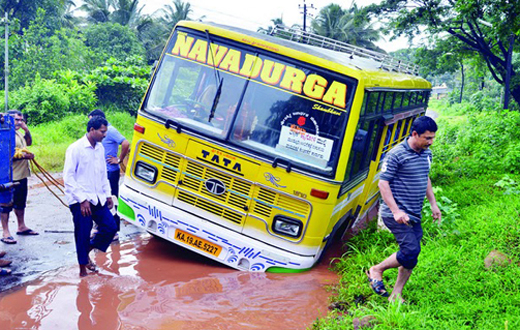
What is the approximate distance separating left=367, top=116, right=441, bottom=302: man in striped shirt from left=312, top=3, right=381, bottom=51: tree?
32794 mm

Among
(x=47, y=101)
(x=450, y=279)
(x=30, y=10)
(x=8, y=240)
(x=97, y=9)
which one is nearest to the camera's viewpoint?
(x=450, y=279)

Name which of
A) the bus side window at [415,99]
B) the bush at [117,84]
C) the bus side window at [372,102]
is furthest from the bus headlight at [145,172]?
the bush at [117,84]

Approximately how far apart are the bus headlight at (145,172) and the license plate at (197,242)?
0.69 meters

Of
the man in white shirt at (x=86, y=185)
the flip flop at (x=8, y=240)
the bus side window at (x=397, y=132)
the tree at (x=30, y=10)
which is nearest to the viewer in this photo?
the man in white shirt at (x=86, y=185)

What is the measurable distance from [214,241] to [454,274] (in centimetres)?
264

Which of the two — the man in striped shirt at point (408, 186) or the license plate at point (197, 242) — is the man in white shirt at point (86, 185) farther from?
the man in striped shirt at point (408, 186)

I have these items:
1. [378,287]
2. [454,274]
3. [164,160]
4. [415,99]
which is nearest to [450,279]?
[454,274]

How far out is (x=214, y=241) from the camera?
5.86 meters

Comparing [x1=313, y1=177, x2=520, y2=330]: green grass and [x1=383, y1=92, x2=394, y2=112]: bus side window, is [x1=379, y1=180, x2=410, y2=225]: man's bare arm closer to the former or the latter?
[x1=313, y1=177, x2=520, y2=330]: green grass

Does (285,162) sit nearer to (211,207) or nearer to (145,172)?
(211,207)

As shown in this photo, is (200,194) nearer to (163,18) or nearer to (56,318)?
(56,318)

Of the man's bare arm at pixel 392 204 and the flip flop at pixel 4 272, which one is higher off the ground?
the man's bare arm at pixel 392 204

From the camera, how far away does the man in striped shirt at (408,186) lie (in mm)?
4457

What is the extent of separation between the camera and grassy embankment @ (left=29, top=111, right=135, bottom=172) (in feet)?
37.8
